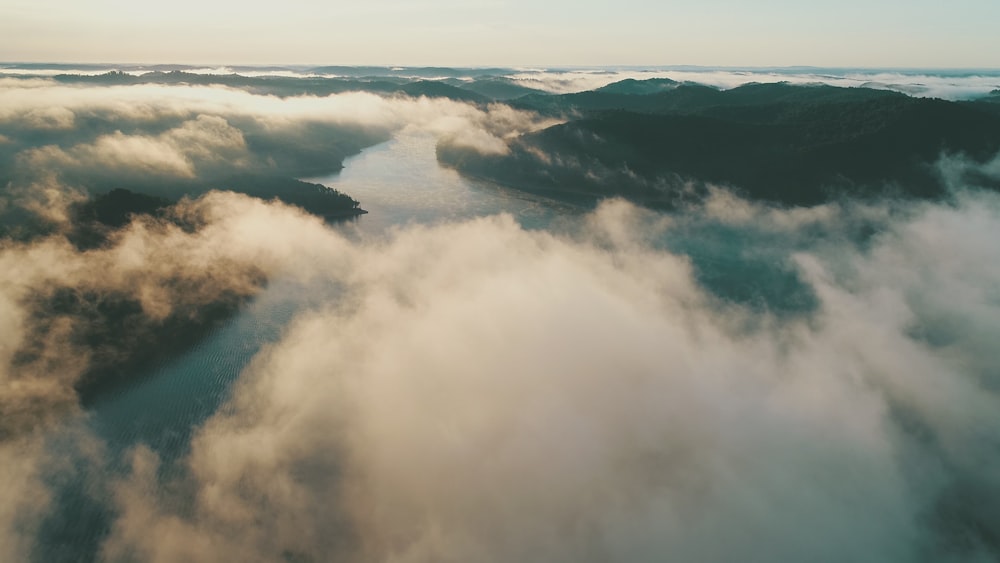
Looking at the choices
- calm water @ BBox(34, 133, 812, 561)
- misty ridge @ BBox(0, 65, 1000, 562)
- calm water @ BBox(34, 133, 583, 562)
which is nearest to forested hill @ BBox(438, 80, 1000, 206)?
misty ridge @ BBox(0, 65, 1000, 562)

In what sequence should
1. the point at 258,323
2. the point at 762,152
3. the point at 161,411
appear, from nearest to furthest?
the point at 161,411, the point at 258,323, the point at 762,152

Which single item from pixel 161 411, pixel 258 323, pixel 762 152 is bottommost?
pixel 161 411

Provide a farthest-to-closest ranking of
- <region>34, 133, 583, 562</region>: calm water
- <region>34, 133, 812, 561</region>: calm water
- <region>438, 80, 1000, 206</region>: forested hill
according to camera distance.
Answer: <region>438, 80, 1000, 206</region>: forested hill < <region>34, 133, 812, 561</region>: calm water < <region>34, 133, 583, 562</region>: calm water

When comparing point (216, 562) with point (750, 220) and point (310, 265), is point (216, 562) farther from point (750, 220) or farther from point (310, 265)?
point (750, 220)

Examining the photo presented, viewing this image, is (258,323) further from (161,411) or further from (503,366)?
(503,366)

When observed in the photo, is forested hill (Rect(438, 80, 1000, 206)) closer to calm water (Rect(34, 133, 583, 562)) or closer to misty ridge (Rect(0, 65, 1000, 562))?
misty ridge (Rect(0, 65, 1000, 562))

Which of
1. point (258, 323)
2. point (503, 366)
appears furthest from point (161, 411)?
point (503, 366)

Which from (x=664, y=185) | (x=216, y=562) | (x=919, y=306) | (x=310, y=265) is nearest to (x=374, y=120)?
(x=664, y=185)
